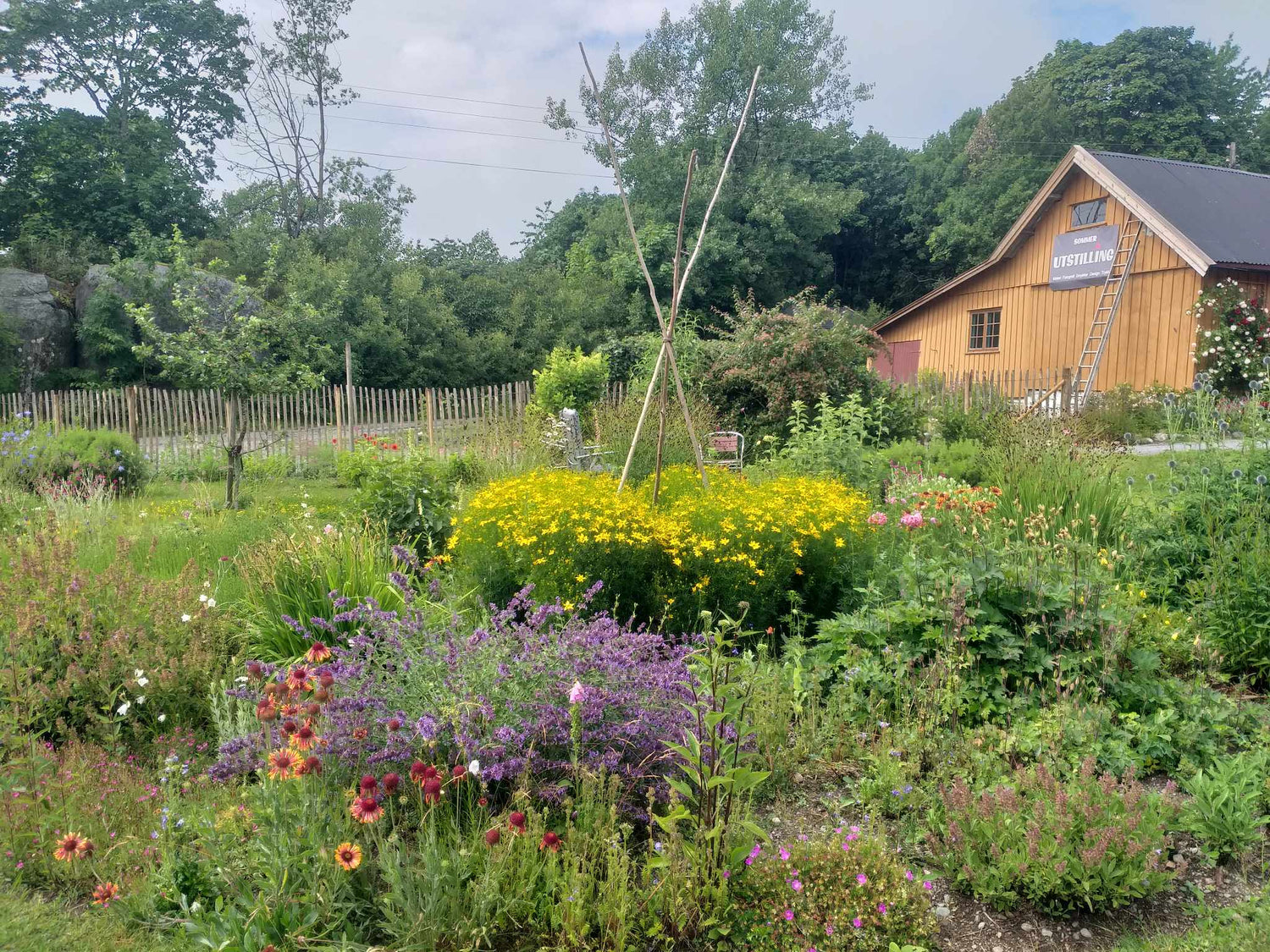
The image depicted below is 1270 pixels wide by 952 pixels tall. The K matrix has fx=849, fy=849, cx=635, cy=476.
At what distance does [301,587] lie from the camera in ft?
14.7

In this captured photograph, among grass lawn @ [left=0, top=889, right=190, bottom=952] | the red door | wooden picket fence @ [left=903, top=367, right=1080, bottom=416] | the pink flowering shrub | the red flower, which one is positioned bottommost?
grass lawn @ [left=0, top=889, right=190, bottom=952]

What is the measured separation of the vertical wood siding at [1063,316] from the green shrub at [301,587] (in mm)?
18205

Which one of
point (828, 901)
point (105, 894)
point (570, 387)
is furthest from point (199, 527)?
point (570, 387)

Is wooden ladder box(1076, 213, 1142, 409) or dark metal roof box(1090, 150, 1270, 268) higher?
dark metal roof box(1090, 150, 1270, 268)

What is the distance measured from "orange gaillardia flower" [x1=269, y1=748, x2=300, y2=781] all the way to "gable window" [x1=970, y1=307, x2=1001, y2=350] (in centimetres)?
2304

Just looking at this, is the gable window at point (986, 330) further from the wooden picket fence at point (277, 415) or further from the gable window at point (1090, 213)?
the wooden picket fence at point (277, 415)

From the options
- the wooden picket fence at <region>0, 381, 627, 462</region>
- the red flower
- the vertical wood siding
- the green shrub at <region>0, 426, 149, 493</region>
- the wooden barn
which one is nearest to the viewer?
the red flower

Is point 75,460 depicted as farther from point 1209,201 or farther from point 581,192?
point 581,192

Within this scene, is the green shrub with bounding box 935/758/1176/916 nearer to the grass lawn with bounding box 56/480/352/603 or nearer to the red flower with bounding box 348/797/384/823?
the red flower with bounding box 348/797/384/823

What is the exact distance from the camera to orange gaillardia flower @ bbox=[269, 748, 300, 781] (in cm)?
214

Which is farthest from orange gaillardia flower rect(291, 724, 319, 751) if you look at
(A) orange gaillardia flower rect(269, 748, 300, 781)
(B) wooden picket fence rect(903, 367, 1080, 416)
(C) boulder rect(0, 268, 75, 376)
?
(C) boulder rect(0, 268, 75, 376)

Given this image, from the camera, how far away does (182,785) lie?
294 cm

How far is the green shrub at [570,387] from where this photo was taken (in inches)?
545

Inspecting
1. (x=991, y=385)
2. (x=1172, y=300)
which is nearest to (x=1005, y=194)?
(x=1172, y=300)
